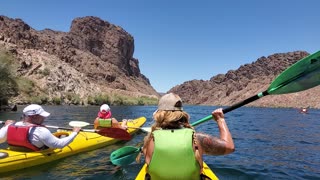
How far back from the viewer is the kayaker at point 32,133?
22.5 ft

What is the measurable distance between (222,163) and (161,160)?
21.1ft

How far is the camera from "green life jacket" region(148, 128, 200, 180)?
3461 mm

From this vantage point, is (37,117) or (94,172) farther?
(94,172)

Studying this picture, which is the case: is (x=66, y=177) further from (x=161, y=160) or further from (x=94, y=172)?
(x=161, y=160)

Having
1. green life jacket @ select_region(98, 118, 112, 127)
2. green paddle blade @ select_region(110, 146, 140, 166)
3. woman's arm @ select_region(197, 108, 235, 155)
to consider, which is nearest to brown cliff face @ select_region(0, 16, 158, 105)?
green life jacket @ select_region(98, 118, 112, 127)

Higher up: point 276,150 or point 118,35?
point 118,35

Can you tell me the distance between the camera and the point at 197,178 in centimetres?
362

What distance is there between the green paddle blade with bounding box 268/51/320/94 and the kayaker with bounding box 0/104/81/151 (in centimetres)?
449

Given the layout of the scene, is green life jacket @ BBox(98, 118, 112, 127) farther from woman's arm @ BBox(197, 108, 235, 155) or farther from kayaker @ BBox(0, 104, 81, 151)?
woman's arm @ BBox(197, 108, 235, 155)

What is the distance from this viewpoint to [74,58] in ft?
447

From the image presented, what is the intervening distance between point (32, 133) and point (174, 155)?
185 inches

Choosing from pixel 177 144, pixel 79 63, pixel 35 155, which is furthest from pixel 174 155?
pixel 79 63

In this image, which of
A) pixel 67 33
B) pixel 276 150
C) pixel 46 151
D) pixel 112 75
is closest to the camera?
pixel 46 151

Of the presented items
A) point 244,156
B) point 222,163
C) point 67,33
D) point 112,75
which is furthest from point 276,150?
point 67,33
